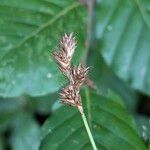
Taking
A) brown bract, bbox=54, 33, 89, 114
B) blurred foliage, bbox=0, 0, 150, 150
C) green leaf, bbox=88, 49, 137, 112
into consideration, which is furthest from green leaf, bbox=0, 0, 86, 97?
green leaf, bbox=88, 49, 137, 112

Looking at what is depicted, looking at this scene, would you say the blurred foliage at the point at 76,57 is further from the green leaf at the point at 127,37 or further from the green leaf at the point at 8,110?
the green leaf at the point at 8,110

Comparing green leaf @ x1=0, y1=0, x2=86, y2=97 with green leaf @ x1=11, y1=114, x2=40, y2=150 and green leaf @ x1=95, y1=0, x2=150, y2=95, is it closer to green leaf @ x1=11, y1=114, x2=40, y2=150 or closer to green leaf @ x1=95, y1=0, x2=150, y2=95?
green leaf @ x1=95, y1=0, x2=150, y2=95

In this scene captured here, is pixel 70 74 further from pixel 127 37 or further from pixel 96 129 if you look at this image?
pixel 127 37

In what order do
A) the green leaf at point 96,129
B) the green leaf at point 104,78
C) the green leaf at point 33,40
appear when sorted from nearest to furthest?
the green leaf at point 96,129 → the green leaf at point 33,40 → the green leaf at point 104,78

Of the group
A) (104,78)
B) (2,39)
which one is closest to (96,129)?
(2,39)

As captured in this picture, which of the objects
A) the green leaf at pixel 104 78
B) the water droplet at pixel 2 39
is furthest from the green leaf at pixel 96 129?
the green leaf at pixel 104 78

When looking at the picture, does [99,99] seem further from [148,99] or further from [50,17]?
[148,99]
